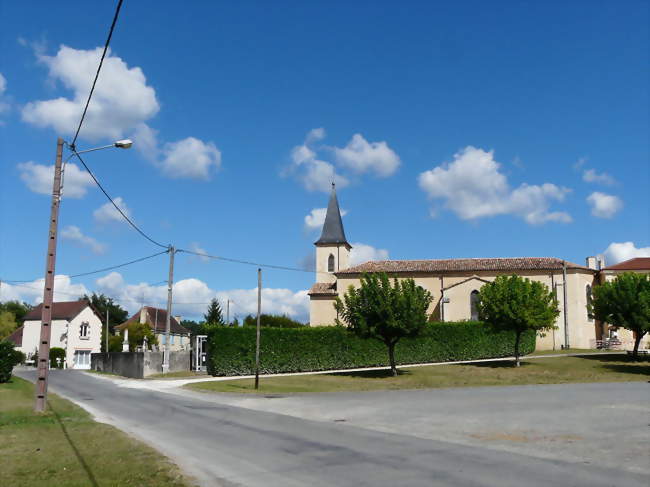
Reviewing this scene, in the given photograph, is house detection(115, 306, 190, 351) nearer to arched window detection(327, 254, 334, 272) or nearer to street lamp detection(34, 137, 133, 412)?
arched window detection(327, 254, 334, 272)

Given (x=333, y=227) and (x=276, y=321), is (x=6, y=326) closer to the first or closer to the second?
(x=276, y=321)

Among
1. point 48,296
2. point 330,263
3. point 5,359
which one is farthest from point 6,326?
point 48,296

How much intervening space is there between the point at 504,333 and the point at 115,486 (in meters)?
42.2

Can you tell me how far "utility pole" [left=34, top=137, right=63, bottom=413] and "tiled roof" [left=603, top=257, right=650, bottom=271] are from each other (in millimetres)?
53880

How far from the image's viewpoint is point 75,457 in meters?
10.5

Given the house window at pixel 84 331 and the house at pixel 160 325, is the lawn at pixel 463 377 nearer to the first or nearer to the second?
the house window at pixel 84 331

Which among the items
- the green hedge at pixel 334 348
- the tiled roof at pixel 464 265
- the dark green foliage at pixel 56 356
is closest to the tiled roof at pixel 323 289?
the tiled roof at pixel 464 265

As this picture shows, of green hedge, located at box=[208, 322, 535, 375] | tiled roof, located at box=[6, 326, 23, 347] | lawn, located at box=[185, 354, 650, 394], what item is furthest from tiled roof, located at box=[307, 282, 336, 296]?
tiled roof, located at box=[6, 326, 23, 347]

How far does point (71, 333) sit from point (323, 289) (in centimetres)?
3214

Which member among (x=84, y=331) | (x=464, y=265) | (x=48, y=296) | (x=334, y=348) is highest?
(x=464, y=265)

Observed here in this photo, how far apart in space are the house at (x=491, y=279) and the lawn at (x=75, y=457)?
Result: 39027 millimetres

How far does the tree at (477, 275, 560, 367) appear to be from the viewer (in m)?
38.2

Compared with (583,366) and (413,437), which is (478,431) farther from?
(583,366)

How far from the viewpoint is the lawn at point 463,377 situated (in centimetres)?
3006
